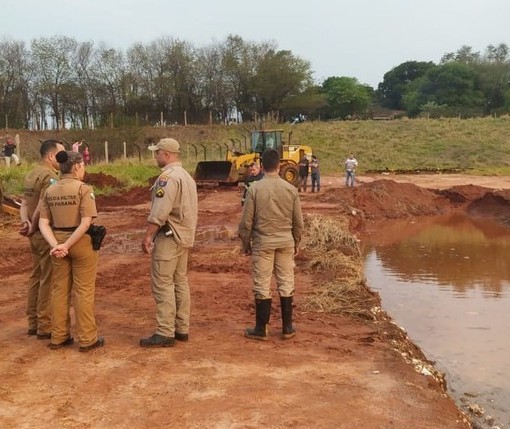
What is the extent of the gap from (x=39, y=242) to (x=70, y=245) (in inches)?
25.7

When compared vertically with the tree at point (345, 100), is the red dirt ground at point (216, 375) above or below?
below

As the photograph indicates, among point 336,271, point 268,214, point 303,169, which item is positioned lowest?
point 336,271

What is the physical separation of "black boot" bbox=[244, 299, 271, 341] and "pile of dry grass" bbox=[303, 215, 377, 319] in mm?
1447

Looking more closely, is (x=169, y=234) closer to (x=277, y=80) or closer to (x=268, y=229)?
(x=268, y=229)

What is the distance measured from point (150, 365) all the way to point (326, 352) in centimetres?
→ 160

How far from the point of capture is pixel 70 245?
16.8 ft

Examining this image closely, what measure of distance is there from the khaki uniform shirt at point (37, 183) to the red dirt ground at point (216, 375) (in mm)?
1272

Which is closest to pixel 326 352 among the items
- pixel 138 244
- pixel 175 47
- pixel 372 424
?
pixel 372 424

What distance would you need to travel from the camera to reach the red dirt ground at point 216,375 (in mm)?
4168

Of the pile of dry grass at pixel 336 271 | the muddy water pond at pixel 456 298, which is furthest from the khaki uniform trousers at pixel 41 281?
the muddy water pond at pixel 456 298

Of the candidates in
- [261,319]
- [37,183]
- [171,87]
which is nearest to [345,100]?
[171,87]

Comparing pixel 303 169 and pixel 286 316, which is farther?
pixel 303 169

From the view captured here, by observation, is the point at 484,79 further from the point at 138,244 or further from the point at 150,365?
the point at 150,365

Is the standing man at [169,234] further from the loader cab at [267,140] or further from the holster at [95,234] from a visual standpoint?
the loader cab at [267,140]
